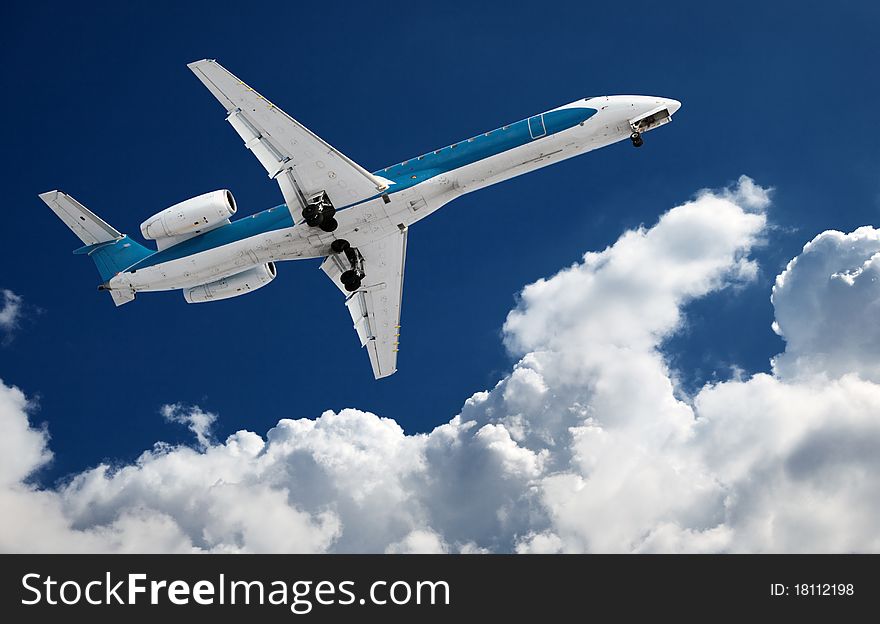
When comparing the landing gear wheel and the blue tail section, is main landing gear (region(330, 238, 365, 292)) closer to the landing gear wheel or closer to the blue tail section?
the landing gear wheel

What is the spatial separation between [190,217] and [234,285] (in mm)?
5235

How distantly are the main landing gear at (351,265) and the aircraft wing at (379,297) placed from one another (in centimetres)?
44

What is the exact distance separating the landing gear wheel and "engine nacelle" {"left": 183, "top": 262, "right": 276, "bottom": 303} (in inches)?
185

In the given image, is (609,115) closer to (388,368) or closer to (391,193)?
(391,193)

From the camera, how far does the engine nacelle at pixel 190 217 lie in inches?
2138

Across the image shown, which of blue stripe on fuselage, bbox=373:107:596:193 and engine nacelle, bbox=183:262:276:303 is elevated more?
blue stripe on fuselage, bbox=373:107:596:193

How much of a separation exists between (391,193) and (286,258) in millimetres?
7908

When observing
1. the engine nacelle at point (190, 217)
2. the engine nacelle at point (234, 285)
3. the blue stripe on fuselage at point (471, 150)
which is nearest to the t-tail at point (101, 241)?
the engine nacelle at point (190, 217)

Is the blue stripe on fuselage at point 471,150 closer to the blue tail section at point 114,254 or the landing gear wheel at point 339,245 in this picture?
the landing gear wheel at point 339,245

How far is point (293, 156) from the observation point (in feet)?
171

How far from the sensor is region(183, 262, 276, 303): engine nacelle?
57.1 m

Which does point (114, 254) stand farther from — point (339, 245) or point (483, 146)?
point (483, 146)

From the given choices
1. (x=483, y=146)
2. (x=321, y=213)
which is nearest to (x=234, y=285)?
(x=321, y=213)

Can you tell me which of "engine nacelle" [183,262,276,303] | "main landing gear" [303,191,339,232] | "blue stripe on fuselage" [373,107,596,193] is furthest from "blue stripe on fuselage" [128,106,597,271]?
"engine nacelle" [183,262,276,303]
